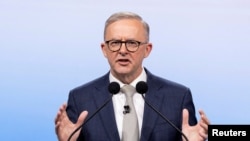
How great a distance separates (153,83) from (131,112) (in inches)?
9.5

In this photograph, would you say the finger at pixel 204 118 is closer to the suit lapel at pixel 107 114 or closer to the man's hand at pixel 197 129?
the man's hand at pixel 197 129

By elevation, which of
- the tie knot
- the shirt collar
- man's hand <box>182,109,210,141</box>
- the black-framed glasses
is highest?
the black-framed glasses

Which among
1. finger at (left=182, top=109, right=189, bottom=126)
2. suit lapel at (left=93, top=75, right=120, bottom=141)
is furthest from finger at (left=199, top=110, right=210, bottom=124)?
suit lapel at (left=93, top=75, right=120, bottom=141)

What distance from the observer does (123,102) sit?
314 cm

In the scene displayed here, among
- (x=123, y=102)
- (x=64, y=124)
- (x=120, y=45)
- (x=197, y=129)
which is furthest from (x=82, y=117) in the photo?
(x=197, y=129)

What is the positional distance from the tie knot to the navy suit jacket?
0.28 feet

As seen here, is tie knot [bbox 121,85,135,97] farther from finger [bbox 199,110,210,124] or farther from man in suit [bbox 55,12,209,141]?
finger [bbox 199,110,210,124]

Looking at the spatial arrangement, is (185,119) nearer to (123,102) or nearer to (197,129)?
(197,129)

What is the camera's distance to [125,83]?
319cm

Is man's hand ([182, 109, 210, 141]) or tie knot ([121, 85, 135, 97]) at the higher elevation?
tie knot ([121, 85, 135, 97])

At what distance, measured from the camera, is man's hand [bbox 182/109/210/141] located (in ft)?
9.48

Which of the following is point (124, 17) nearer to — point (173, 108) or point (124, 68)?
point (124, 68)

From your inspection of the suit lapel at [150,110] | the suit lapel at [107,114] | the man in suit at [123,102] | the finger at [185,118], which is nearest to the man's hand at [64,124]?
the man in suit at [123,102]

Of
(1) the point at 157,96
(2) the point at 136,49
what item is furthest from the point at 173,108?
(2) the point at 136,49
